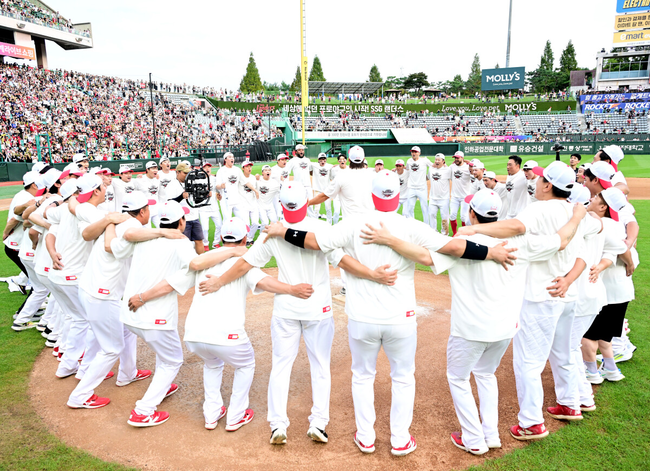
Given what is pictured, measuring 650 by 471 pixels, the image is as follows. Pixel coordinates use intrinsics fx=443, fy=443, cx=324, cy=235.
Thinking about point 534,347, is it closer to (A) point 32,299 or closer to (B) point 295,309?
(B) point 295,309

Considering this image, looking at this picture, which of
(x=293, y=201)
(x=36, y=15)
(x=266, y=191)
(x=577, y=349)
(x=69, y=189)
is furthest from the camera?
(x=36, y=15)

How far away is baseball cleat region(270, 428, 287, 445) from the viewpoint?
423 centimetres

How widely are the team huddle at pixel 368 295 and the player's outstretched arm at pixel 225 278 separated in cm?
1

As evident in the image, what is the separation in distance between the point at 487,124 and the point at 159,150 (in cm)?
3919

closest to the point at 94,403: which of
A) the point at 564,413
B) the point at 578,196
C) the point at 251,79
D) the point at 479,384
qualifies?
the point at 479,384

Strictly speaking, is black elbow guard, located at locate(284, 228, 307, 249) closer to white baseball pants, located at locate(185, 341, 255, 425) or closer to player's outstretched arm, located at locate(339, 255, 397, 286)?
player's outstretched arm, located at locate(339, 255, 397, 286)

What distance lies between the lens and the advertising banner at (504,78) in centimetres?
6197

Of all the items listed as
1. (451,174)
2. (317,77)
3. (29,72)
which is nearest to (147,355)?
(451,174)

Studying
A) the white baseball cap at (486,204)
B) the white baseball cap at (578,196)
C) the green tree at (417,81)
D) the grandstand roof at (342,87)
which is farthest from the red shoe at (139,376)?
the green tree at (417,81)

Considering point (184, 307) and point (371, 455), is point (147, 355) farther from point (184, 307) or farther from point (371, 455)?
point (371, 455)

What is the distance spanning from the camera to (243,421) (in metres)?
4.61

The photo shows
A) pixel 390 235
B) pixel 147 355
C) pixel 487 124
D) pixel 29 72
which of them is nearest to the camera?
pixel 390 235

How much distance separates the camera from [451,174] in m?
12.4

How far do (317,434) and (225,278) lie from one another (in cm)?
174
